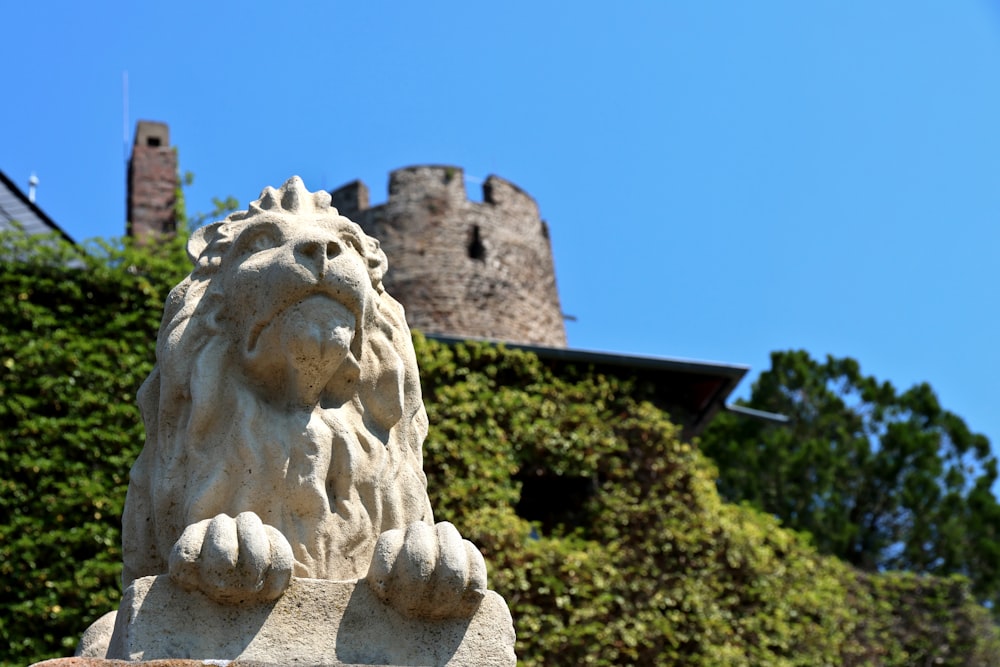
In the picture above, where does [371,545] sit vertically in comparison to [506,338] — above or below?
below

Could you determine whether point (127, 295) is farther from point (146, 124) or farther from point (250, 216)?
point (146, 124)

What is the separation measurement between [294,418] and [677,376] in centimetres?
1006

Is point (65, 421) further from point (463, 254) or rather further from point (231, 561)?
point (463, 254)

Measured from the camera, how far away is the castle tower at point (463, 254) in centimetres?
2261

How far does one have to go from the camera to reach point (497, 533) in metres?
10.1

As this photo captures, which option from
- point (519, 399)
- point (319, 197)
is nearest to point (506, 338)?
point (519, 399)

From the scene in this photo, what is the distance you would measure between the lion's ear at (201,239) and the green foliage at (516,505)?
5186 millimetres

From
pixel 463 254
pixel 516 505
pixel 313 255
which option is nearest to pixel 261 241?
pixel 313 255

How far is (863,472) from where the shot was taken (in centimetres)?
2570

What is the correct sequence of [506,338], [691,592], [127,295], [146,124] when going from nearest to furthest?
1. [127,295]
2. [691,592]
3. [146,124]
4. [506,338]

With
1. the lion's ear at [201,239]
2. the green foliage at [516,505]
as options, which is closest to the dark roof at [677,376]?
the green foliage at [516,505]

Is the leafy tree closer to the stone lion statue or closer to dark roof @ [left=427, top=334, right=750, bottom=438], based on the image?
dark roof @ [left=427, top=334, right=750, bottom=438]

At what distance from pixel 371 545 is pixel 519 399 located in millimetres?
8103

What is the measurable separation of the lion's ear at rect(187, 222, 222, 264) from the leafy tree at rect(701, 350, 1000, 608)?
20.2 m
